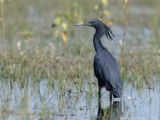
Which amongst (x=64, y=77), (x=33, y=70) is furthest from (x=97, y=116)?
(x=33, y=70)

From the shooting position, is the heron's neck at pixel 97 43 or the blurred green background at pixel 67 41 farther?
the blurred green background at pixel 67 41

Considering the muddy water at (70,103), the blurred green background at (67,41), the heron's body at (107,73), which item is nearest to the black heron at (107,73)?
the heron's body at (107,73)

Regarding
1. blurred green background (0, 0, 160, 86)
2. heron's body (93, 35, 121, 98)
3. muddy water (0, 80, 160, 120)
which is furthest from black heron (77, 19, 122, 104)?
blurred green background (0, 0, 160, 86)

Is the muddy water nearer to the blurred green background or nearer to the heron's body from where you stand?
the heron's body

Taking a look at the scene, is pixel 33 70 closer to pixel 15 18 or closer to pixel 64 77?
pixel 64 77

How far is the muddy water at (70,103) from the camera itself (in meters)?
8.35

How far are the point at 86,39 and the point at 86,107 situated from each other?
5.85 m

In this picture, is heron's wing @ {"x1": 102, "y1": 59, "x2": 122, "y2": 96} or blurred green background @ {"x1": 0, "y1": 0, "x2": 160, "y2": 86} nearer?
heron's wing @ {"x1": 102, "y1": 59, "x2": 122, "y2": 96}

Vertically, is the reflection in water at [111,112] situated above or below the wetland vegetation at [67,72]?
below

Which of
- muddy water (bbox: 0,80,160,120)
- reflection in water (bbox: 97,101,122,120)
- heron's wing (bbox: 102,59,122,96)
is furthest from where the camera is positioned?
heron's wing (bbox: 102,59,122,96)

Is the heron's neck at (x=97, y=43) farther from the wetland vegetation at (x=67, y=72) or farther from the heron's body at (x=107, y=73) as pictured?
the wetland vegetation at (x=67, y=72)

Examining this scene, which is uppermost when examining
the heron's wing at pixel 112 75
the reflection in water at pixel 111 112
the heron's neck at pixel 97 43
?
the heron's neck at pixel 97 43

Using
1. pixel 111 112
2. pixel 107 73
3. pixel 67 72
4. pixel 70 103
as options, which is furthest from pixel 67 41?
pixel 111 112

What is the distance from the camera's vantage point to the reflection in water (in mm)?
8550
